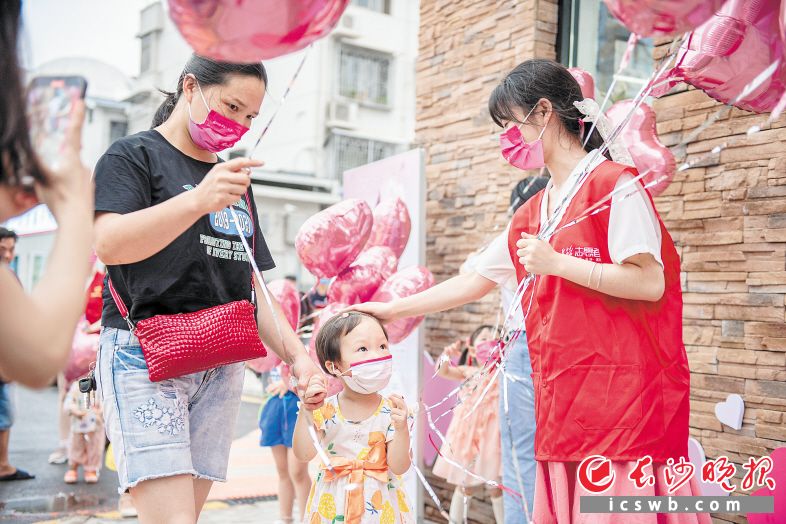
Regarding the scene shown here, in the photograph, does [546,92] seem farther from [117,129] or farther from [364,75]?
[364,75]

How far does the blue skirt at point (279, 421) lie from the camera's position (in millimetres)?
Result: 4303

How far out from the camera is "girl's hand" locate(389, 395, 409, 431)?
94.3 inches

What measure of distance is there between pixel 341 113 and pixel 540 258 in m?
15.9

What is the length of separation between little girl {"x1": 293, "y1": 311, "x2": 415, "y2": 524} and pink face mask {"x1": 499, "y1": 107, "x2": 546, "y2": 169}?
2.38ft

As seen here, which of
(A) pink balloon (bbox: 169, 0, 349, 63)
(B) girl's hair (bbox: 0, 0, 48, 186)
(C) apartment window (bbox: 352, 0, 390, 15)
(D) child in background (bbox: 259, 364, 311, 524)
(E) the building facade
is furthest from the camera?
(C) apartment window (bbox: 352, 0, 390, 15)

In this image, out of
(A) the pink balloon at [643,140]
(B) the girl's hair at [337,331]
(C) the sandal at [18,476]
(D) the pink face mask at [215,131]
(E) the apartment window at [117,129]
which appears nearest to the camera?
(D) the pink face mask at [215,131]

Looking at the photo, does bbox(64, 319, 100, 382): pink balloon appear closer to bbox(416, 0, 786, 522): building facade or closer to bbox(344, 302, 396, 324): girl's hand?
bbox(416, 0, 786, 522): building facade

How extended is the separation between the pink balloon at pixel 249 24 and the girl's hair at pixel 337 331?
119 centimetres

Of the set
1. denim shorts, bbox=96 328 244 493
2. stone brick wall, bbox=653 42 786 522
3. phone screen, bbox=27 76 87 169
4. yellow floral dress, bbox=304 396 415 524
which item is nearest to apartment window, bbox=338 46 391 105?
stone brick wall, bbox=653 42 786 522

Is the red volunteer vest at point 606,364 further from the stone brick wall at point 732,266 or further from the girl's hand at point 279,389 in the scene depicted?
the girl's hand at point 279,389

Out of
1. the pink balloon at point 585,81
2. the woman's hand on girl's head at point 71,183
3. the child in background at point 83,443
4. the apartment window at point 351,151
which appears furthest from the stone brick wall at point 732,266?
the apartment window at point 351,151

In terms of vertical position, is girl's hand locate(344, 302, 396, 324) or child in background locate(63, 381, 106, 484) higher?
girl's hand locate(344, 302, 396, 324)

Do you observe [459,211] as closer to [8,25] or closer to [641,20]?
→ [641,20]

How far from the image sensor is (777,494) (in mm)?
2641
